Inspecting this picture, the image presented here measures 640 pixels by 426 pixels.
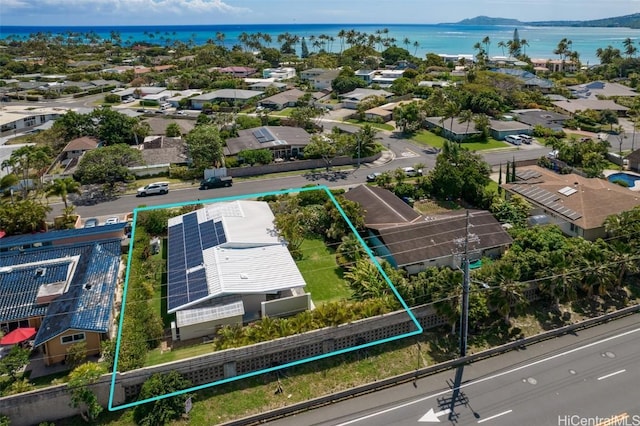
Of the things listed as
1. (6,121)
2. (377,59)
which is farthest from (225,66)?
(6,121)

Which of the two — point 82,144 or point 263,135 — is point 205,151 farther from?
point 82,144

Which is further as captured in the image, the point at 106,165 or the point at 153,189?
the point at 106,165

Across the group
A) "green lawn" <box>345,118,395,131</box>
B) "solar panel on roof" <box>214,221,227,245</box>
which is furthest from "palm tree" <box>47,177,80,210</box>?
"green lawn" <box>345,118,395,131</box>

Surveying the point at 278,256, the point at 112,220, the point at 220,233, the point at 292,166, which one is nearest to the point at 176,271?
the point at 220,233

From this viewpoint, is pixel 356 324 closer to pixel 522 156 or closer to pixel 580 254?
pixel 580 254

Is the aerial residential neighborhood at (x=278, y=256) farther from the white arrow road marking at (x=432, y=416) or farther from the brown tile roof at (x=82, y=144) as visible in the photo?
the white arrow road marking at (x=432, y=416)

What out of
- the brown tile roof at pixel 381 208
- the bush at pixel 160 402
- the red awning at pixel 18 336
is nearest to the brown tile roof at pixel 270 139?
the brown tile roof at pixel 381 208

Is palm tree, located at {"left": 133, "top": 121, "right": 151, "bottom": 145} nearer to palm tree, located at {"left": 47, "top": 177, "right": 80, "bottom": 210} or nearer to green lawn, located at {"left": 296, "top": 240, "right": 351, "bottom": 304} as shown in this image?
palm tree, located at {"left": 47, "top": 177, "right": 80, "bottom": 210}
